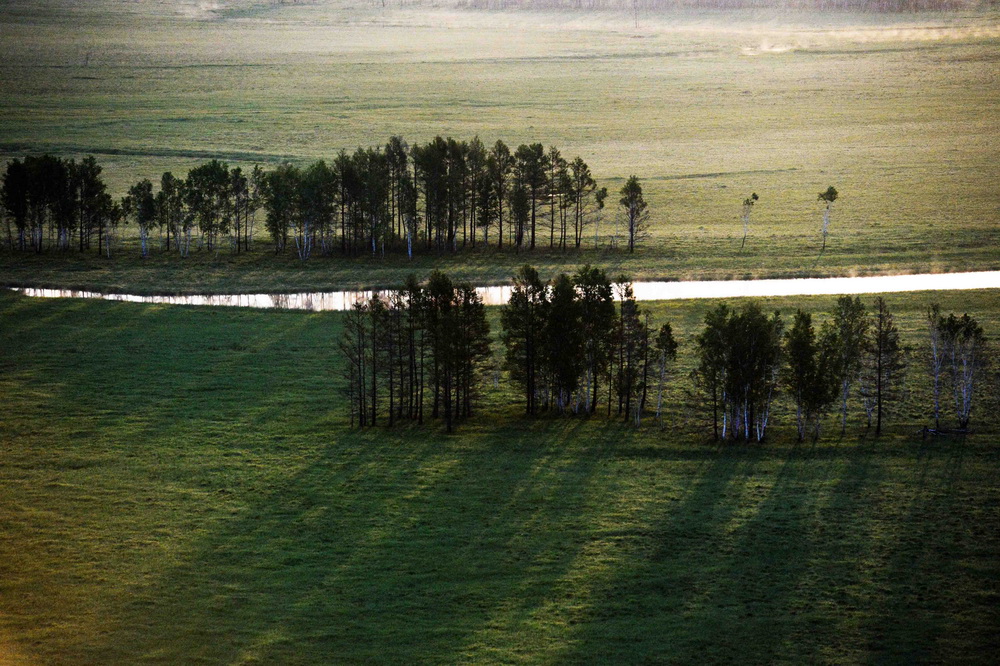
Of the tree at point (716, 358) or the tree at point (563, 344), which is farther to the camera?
the tree at point (563, 344)

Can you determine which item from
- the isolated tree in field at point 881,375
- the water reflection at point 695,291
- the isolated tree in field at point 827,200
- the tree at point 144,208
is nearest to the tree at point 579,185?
the water reflection at point 695,291

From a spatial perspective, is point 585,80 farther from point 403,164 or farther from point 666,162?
point 403,164

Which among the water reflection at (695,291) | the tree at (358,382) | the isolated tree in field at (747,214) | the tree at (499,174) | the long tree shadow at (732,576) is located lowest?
the long tree shadow at (732,576)

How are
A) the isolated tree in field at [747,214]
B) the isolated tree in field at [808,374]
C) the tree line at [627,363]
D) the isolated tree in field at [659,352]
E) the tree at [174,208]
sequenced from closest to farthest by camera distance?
the isolated tree in field at [808,374] → the tree line at [627,363] → the isolated tree in field at [659,352] → the tree at [174,208] → the isolated tree in field at [747,214]

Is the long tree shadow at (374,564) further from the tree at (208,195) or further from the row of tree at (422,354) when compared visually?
the tree at (208,195)

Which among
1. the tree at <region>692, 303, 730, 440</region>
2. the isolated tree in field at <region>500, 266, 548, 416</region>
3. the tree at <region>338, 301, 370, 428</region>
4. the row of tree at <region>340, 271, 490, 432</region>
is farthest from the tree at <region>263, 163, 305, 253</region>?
the tree at <region>692, 303, 730, 440</region>

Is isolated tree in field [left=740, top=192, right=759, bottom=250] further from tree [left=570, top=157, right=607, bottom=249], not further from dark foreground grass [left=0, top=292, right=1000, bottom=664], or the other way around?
dark foreground grass [left=0, top=292, right=1000, bottom=664]

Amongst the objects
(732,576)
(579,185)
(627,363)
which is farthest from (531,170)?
(732,576)
